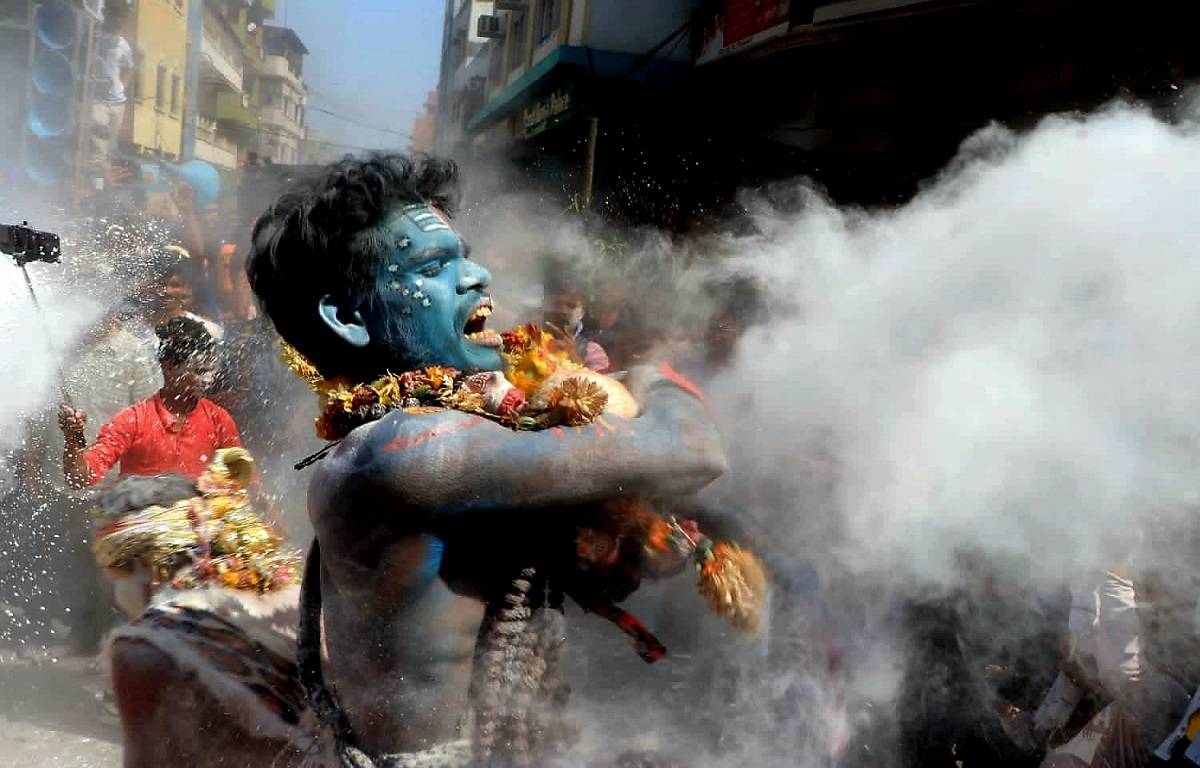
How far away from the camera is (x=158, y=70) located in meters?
20.8

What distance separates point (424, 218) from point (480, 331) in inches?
10.1

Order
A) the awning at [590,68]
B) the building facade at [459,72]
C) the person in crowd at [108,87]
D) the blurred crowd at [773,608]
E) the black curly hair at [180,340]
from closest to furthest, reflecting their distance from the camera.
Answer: the blurred crowd at [773,608]
the black curly hair at [180,340]
the awning at [590,68]
the person in crowd at [108,87]
the building facade at [459,72]

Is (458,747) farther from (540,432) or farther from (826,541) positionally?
(826,541)

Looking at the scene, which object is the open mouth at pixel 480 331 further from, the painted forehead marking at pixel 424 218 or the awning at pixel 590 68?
the awning at pixel 590 68

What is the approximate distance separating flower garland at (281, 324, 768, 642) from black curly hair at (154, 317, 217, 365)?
323cm

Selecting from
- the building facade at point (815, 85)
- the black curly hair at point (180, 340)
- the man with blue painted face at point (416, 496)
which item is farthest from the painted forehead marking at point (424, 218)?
the black curly hair at point (180, 340)

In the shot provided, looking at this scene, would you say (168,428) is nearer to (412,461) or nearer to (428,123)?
(412,461)

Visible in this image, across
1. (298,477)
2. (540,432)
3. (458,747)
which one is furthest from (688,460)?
(298,477)

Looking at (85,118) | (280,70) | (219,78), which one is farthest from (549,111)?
(280,70)

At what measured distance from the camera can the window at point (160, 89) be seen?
69.3ft

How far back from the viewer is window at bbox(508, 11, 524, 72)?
962 inches

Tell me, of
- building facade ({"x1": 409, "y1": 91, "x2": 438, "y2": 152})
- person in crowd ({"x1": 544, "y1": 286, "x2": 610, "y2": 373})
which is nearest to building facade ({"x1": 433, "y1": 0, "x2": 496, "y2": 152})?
building facade ({"x1": 409, "y1": 91, "x2": 438, "y2": 152})

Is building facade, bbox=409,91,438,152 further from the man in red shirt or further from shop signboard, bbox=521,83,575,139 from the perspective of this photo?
the man in red shirt

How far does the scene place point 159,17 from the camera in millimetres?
19484
